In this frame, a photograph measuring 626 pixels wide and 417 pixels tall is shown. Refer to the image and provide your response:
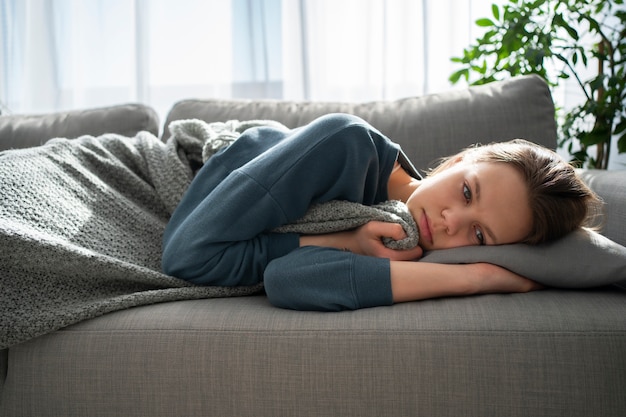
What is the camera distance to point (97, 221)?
1303 millimetres

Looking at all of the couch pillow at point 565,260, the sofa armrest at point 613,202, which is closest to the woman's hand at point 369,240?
the couch pillow at point 565,260

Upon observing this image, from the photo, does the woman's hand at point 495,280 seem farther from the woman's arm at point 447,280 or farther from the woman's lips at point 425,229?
the woman's lips at point 425,229

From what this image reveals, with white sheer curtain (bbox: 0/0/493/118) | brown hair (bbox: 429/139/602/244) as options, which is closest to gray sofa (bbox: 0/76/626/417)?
brown hair (bbox: 429/139/602/244)

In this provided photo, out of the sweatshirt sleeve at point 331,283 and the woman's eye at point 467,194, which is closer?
the sweatshirt sleeve at point 331,283

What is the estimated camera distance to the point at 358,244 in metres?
1.27

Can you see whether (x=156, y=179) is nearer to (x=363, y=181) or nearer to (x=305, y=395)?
(x=363, y=181)

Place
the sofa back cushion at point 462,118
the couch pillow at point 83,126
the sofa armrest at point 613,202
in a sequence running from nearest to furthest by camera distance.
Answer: the sofa armrest at point 613,202 < the sofa back cushion at point 462,118 < the couch pillow at point 83,126

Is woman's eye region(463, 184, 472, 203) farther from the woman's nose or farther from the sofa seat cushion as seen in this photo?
the sofa seat cushion

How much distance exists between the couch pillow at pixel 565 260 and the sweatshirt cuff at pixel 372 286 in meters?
0.15

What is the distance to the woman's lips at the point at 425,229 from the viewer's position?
4.12 ft

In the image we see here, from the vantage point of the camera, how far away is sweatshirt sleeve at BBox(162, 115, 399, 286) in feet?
3.90

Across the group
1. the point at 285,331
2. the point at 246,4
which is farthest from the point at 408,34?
the point at 285,331

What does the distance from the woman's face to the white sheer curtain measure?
1462mm

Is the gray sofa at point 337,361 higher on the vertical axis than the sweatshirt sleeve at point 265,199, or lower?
lower
